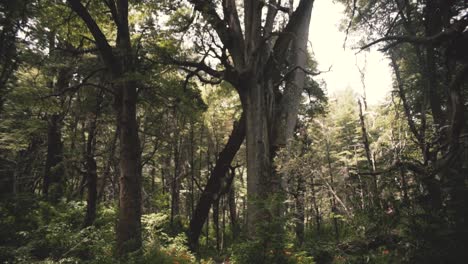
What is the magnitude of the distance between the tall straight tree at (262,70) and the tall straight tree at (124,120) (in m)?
1.91

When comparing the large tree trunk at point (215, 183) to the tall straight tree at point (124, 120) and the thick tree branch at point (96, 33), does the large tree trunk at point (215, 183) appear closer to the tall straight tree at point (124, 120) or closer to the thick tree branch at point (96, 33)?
the tall straight tree at point (124, 120)

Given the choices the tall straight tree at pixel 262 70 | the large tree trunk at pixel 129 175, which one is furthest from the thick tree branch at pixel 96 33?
the tall straight tree at pixel 262 70

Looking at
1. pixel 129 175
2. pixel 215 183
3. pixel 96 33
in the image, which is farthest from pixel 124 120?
pixel 215 183

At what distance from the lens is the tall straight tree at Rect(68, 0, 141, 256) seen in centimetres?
626

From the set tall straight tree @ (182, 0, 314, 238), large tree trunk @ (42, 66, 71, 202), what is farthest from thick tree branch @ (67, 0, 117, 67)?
large tree trunk @ (42, 66, 71, 202)

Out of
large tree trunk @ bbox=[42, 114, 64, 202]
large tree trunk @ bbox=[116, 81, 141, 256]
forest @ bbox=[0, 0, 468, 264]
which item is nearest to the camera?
forest @ bbox=[0, 0, 468, 264]

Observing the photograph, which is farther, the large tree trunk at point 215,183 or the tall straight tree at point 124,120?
the large tree trunk at point 215,183

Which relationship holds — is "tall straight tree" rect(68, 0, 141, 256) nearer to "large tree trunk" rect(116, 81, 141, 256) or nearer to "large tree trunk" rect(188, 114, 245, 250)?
"large tree trunk" rect(116, 81, 141, 256)

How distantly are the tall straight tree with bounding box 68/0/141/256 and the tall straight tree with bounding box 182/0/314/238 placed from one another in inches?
75.2

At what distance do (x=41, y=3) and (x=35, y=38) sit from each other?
1.03 metres

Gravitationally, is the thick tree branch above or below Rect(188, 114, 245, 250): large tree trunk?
above

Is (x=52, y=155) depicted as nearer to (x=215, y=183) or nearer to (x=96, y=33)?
(x=215, y=183)

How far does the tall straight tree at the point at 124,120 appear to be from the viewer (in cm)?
626

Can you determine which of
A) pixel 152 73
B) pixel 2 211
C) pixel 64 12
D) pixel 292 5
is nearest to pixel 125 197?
pixel 152 73
